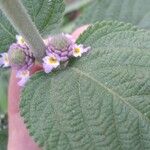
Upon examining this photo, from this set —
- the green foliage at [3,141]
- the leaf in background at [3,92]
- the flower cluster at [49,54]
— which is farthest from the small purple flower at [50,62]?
the leaf in background at [3,92]

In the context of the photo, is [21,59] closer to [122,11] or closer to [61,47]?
[61,47]

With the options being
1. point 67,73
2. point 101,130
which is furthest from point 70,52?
point 101,130

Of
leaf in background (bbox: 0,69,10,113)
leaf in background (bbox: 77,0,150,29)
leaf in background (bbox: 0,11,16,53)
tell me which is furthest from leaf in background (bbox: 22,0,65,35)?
leaf in background (bbox: 0,69,10,113)

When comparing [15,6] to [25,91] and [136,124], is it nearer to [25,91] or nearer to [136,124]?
[25,91]

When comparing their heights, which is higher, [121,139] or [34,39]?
[34,39]

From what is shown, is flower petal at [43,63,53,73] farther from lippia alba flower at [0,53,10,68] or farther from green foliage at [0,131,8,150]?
green foliage at [0,131,8,150]

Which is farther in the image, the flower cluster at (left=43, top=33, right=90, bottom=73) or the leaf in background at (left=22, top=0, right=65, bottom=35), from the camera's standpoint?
the leaf in background at (left=22, top=0, right=65, bottom=35)
